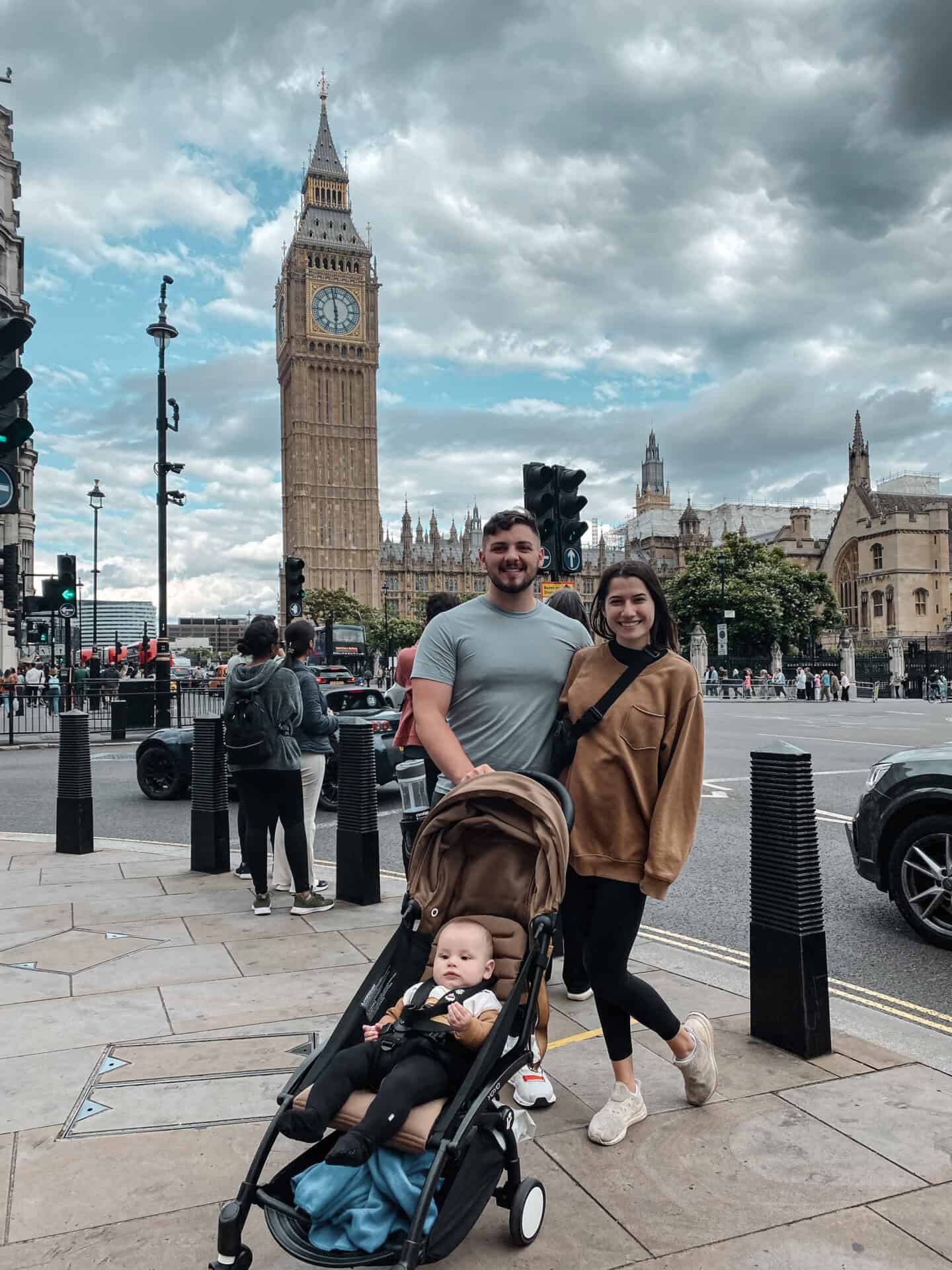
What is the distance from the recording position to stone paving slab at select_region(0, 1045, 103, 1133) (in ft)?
11.6

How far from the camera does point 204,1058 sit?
13.4ft

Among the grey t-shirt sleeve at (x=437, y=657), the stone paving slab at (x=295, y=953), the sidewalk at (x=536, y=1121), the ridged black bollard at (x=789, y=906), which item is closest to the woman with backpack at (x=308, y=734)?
the stone paving slab at (x=295, y=953)

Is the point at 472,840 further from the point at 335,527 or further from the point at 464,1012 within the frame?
the point at 335,527

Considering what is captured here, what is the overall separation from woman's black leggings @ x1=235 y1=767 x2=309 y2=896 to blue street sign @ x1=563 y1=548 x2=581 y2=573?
15.4 ft

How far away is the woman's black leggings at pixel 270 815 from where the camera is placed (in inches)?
255

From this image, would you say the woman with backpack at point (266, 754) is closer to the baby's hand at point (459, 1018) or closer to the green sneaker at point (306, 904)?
the green sneaker at point (306, 904)

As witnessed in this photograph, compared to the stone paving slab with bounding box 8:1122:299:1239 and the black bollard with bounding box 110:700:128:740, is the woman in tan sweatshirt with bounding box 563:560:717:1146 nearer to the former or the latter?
the stone paving slab with bounding box 8:1122:299:1239

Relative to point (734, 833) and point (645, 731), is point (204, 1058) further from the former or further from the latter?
point (734, 833)

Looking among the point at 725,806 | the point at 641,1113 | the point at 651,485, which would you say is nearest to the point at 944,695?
the point at 725,806

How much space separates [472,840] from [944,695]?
47716mm

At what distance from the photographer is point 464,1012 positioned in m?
2.77

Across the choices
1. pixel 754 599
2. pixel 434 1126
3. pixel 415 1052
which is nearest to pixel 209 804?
pixel 415 1052

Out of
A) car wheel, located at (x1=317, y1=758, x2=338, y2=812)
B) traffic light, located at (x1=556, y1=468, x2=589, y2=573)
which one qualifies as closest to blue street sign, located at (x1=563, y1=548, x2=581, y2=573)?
traffic light, located at (x1=556, y1=468, x2=589, y2=573)

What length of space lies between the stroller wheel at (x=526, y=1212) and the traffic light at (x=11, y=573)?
911 cm
